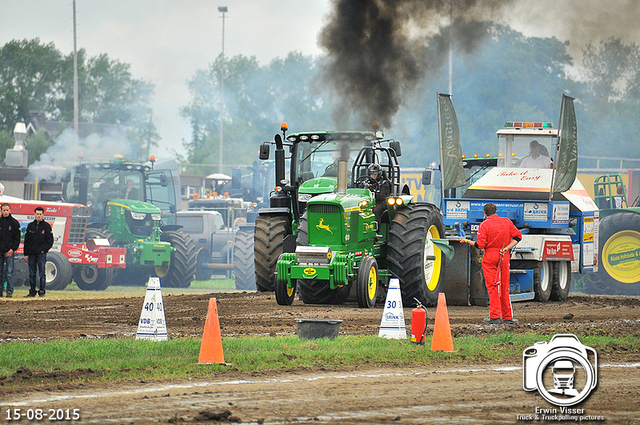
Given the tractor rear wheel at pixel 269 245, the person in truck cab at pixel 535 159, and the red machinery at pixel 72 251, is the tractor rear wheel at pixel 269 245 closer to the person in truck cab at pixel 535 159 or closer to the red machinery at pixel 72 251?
the person in truck cab at pixel 535 159

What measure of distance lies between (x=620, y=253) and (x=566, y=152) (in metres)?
5.87

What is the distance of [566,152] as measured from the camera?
1622 cm

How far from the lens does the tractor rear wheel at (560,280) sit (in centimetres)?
1691

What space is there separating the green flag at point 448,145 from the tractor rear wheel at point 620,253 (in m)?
5.69

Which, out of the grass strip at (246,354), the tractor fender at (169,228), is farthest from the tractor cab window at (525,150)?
the tractor fender at (169,228)

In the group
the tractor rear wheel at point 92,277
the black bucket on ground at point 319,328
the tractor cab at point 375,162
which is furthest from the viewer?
the tractor rear wheel at point 92,277

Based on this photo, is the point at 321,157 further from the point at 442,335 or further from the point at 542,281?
the point at 442,335

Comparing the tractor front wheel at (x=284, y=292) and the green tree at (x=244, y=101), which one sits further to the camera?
the green tree at (x=244, y=101)

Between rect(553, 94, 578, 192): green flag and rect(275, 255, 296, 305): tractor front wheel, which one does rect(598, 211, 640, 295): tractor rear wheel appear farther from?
rect(275, 255, 296, 305): tractor front wheel

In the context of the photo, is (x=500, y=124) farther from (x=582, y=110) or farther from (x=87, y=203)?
(x=87, y=203)

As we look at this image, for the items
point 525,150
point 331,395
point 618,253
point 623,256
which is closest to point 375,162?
point 525,150

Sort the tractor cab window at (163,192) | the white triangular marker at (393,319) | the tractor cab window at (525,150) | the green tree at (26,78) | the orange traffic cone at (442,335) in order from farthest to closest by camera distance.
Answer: the green tree at (26,78) → the tractor cab window at (163,192) → the tractor cab window at (525,150) → the white triangular marker at (393,319) → the orange traffic cone at (442,335)

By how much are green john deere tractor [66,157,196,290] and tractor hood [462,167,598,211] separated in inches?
406

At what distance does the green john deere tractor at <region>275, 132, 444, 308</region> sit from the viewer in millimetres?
12992
